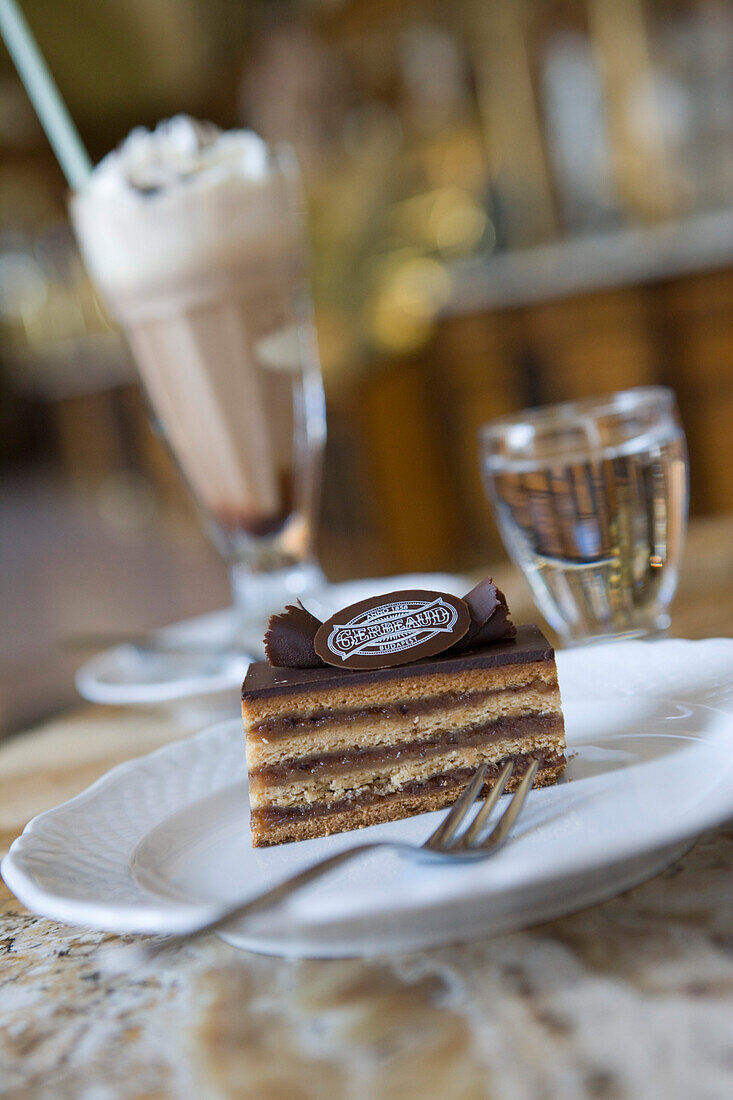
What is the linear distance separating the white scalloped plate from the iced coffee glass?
1.36 ft

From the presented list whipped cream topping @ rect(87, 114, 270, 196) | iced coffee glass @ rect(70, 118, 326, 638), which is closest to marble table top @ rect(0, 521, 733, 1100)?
iced coffee glass @ rect(70, 118, 326, 638)

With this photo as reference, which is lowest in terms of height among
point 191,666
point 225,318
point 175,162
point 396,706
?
point 191,666

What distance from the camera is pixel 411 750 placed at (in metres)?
0.57

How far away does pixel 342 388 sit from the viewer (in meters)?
3.05

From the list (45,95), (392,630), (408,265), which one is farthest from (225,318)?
(408,265)

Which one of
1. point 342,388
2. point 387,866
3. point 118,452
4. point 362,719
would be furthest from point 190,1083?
point 118,452

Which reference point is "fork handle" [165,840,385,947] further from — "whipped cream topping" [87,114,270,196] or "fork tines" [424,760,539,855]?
"whipped cream topping" [87,114,270,196]

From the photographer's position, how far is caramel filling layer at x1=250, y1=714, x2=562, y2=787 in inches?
22.2

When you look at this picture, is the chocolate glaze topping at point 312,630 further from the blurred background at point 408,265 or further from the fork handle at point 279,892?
the blurred background at point 408,265

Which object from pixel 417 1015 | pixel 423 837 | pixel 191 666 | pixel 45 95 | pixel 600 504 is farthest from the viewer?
pixel 45 95

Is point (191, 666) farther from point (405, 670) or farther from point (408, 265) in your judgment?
point (408, 265)

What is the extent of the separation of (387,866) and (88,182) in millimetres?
796

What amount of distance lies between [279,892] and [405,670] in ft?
0.58

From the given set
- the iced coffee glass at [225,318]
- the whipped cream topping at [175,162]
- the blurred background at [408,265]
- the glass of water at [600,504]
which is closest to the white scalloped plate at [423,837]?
the glass of water at [600,504]
